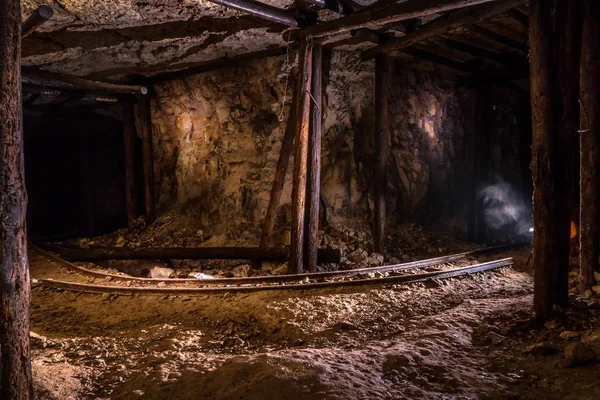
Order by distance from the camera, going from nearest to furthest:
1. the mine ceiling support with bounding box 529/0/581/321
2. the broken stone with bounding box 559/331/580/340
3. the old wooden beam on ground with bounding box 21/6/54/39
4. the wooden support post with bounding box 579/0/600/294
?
the broken stone with bounding box 559/331/580/340
the mine ceiling support with bounding box 529/0/581/321
the old wooden beam on ground with bounding box 21/6/54/39
the wooden support post with bounding box 579/0/600/294

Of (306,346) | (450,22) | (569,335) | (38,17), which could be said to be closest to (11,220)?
(306,346)

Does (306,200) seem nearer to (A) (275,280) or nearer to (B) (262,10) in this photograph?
(A) (275,280)

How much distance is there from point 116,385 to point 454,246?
7.41 metres

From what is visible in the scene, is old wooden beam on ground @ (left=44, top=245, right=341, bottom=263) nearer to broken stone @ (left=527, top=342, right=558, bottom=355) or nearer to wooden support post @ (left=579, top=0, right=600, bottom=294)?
wooden support post @ (left=579, top=0, right=600, bottom=294)

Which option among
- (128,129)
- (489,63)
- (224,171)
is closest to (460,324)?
(224,171)

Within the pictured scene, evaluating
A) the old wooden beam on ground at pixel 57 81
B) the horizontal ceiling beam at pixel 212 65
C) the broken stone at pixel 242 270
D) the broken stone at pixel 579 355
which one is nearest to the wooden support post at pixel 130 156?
the horizontal ceiling beam at pixel 212 65

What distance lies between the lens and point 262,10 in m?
5.06

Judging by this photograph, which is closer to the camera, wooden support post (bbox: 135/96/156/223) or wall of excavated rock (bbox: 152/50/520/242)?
wall of excavated rock (bbox: 152/50/520/242)

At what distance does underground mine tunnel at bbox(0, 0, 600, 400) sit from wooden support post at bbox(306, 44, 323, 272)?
A: 0.10 feet

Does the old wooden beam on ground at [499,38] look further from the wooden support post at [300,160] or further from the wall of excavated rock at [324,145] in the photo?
the wooden support post at [300,160]

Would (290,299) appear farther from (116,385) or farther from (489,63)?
(489,63)

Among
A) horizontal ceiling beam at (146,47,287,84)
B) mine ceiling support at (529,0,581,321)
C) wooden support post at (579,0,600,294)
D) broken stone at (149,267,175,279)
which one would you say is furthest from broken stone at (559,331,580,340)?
horizontal ceiling beam at (146,47,287,84)

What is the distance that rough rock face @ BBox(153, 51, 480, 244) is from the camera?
7.72 metres

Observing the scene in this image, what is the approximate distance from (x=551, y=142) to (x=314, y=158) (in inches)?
128
